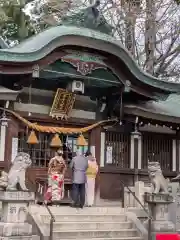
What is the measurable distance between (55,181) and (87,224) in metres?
1.76

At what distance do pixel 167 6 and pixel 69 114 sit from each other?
903cm

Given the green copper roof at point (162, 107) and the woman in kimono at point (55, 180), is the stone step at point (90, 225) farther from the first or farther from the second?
the green copper roof at point (162, 107)

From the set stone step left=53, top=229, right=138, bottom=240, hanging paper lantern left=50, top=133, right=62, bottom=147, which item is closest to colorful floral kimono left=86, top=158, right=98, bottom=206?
hanging paper lantern left=50, top=133, right=62, bottom=147

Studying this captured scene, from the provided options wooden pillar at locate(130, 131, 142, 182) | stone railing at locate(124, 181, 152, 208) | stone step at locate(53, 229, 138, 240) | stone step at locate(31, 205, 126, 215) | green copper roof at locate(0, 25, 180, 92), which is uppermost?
green copper roof at locate(0, 25, 180, 92)

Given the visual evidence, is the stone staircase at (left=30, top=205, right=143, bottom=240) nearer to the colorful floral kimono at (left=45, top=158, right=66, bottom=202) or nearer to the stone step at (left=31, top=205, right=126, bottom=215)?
the stone step at (left=31, top=205, right=126, bottom=215)

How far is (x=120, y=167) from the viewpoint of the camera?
573 inches

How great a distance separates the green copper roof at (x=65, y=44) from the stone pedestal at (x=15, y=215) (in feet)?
13.0

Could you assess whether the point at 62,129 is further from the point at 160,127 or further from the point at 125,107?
the point at 160,127

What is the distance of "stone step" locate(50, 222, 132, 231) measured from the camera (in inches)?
411

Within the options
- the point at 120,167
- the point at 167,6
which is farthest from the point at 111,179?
the point at 167,6

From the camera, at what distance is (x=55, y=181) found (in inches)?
473

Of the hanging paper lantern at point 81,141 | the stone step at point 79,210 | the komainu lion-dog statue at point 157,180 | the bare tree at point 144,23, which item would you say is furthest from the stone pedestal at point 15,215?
the bare tree at point 144,23

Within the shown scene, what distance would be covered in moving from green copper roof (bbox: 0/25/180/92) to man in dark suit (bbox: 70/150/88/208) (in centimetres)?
315

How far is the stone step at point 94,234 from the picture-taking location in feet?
33.2
